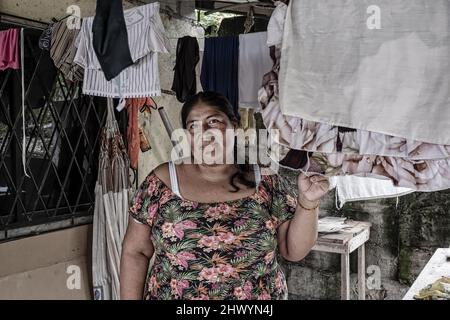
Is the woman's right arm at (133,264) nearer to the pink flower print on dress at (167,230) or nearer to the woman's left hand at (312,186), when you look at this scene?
the pink flower print on dress at (167,230)

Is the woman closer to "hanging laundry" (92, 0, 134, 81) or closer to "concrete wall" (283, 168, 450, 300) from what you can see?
"hanging laundry" (92, 0, 134, 81)

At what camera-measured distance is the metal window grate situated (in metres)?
3.19

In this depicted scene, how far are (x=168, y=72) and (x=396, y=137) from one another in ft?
10.7

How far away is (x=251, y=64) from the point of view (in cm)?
316

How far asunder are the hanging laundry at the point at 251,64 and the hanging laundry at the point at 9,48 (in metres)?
1.44

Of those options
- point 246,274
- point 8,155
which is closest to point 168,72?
point 8,155

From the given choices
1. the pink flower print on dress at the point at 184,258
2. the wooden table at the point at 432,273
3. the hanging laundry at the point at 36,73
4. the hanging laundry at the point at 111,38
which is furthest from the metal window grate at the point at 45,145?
the wooden table at the point at 432,273

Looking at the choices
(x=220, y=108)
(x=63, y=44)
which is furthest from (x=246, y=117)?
(x=220, y=108)

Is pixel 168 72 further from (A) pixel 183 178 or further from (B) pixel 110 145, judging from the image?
(A) pixel 183 178

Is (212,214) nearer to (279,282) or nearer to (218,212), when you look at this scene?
(218,212)

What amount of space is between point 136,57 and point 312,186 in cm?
152

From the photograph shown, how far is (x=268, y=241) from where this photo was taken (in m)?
1.76

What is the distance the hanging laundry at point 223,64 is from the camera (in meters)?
3.16

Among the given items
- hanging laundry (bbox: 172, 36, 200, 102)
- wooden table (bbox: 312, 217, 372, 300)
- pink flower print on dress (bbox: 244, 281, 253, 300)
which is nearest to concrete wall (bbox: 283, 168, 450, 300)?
wooden table (bbox: 312, 217, 372, 300)
